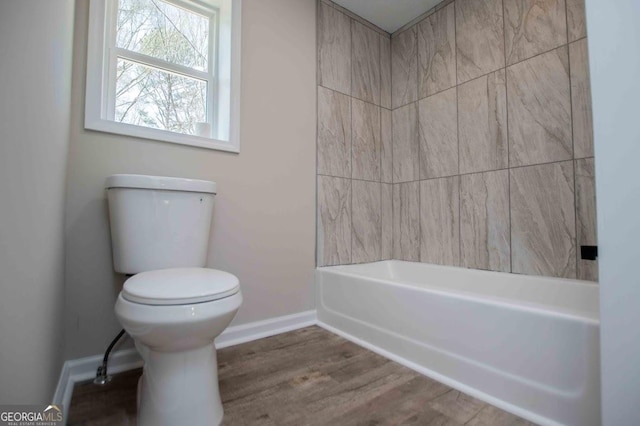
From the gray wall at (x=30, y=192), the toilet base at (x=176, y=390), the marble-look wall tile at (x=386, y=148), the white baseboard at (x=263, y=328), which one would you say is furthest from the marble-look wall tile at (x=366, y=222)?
the gray wall at (x=30, y=192)

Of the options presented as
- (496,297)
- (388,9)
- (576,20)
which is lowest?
(496,297)

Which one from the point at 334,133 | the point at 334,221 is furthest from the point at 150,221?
the point at 334,133

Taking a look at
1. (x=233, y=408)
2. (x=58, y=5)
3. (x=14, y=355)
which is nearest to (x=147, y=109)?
(x=58, y=5)

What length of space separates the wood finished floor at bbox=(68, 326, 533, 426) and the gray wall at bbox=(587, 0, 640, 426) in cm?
39

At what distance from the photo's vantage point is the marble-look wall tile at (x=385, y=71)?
7.90 ft

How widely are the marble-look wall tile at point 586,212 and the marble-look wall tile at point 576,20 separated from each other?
0.64 metres

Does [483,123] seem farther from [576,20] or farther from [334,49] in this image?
[334,49]

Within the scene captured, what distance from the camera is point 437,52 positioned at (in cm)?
211

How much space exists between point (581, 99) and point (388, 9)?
144 cm

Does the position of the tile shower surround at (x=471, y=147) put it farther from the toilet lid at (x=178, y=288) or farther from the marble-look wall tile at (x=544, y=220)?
the toilet lid at (x=178, y=288)

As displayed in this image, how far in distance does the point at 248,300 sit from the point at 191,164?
82 centimetres

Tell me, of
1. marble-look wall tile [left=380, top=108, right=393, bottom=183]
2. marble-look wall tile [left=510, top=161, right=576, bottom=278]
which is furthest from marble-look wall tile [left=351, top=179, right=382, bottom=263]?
marble-look wall tile [left=510, top=161, right=576, bottom=278]

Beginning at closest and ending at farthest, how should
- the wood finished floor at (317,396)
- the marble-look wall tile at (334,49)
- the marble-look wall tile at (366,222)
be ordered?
1. the wood finished floor at (317,396)
2. the marble-look wall tile at (334,49)
3. the marble-look wall tile at (366,222)

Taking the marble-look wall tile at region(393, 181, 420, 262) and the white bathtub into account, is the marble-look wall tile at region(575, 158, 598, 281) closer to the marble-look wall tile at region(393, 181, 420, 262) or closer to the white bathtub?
the white bathtub
